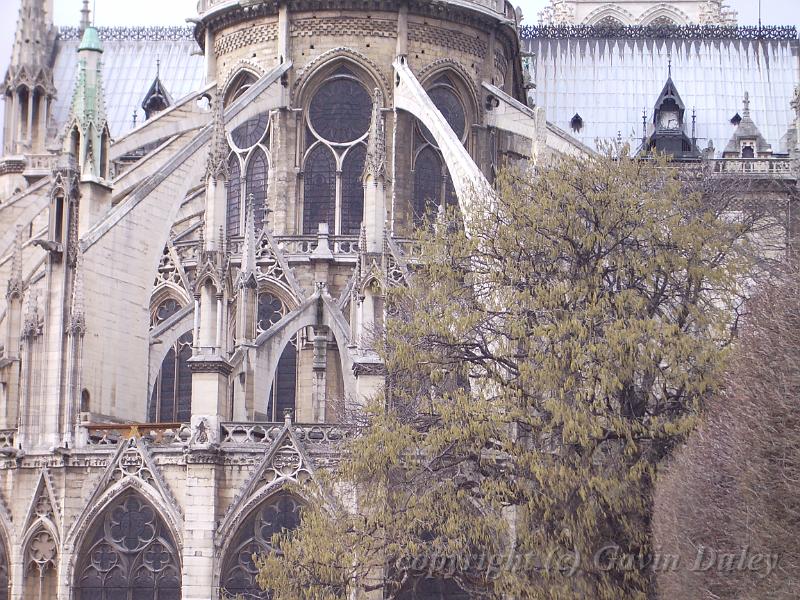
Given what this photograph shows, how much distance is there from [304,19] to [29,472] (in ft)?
46.4

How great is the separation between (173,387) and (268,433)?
8530mm

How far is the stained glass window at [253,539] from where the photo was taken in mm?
33750

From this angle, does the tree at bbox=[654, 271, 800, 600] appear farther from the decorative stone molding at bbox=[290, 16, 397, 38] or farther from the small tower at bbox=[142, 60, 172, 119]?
the small tower at bbox=[142, 60, 172, 119]

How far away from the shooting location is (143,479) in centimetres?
3462

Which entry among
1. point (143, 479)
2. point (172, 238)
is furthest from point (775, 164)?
point (143, 479)

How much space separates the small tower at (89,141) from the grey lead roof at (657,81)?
22533mm

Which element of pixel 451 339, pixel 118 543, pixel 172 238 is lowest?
pixel 118 543

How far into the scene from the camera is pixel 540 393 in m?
27.5

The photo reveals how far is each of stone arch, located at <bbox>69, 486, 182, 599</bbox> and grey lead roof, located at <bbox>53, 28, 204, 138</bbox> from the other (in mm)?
26933

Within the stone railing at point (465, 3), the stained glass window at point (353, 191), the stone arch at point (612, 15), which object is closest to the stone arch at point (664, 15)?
the stone arch at point (612, 15)

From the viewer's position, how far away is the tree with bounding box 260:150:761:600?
87.9 feet

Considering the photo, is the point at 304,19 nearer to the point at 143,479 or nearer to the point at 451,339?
the point at 143,479

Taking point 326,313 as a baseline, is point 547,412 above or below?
below

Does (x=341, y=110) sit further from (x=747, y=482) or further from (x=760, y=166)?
(x=747, y=482)
